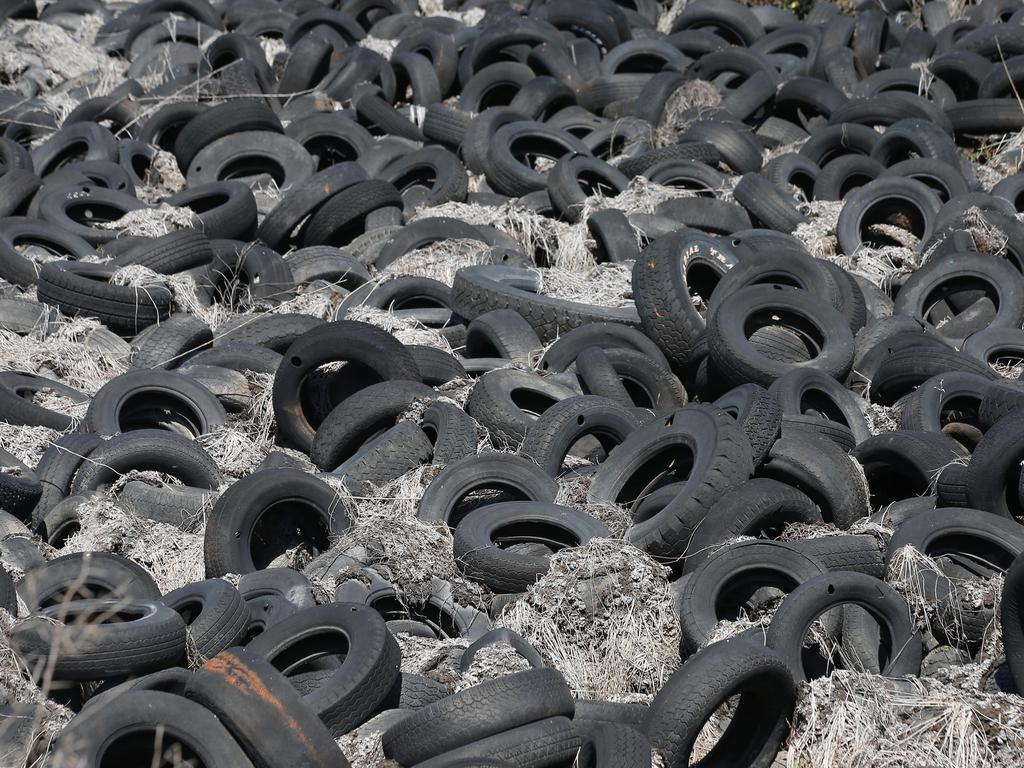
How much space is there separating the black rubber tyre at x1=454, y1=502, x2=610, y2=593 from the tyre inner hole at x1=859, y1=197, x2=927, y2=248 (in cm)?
518

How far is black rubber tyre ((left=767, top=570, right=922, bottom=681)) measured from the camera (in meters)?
5.19

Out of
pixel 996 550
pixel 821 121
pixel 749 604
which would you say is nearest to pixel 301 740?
pixel 749 604

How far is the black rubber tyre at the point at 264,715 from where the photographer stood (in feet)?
13.7

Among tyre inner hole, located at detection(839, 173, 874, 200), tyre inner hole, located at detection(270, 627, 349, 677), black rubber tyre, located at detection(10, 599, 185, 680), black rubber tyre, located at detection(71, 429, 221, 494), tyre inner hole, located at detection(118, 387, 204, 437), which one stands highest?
tyre inner hole, located at detection(839, 173, 874, 200)

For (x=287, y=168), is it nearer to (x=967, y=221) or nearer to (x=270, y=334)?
(x=270, y=334)

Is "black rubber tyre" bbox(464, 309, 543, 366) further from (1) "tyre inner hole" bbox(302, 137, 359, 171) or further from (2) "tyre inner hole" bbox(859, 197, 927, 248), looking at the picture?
(1) "tyre inner hole" bbox(302, 137, 359, 171)

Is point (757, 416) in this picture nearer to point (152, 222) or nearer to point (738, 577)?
point (738, 577)

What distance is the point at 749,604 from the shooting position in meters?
5.92

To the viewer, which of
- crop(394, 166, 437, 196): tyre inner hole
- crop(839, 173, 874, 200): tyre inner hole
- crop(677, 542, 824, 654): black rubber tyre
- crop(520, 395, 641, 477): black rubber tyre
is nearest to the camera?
crop(677, 542, 824, 654): black rubber tyre

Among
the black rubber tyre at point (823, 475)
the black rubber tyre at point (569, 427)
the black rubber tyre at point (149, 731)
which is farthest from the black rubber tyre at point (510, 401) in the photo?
the black rubber tyre at point (149, 731)

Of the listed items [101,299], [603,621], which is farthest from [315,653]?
[101,299]

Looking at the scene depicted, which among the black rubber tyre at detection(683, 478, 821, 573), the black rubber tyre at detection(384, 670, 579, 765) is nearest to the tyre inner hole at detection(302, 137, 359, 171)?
the black rubber tyre at detection(683, 478, 821, 573)

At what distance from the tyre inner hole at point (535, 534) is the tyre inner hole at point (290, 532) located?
3.28ft

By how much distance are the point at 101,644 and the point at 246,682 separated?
89 cm
